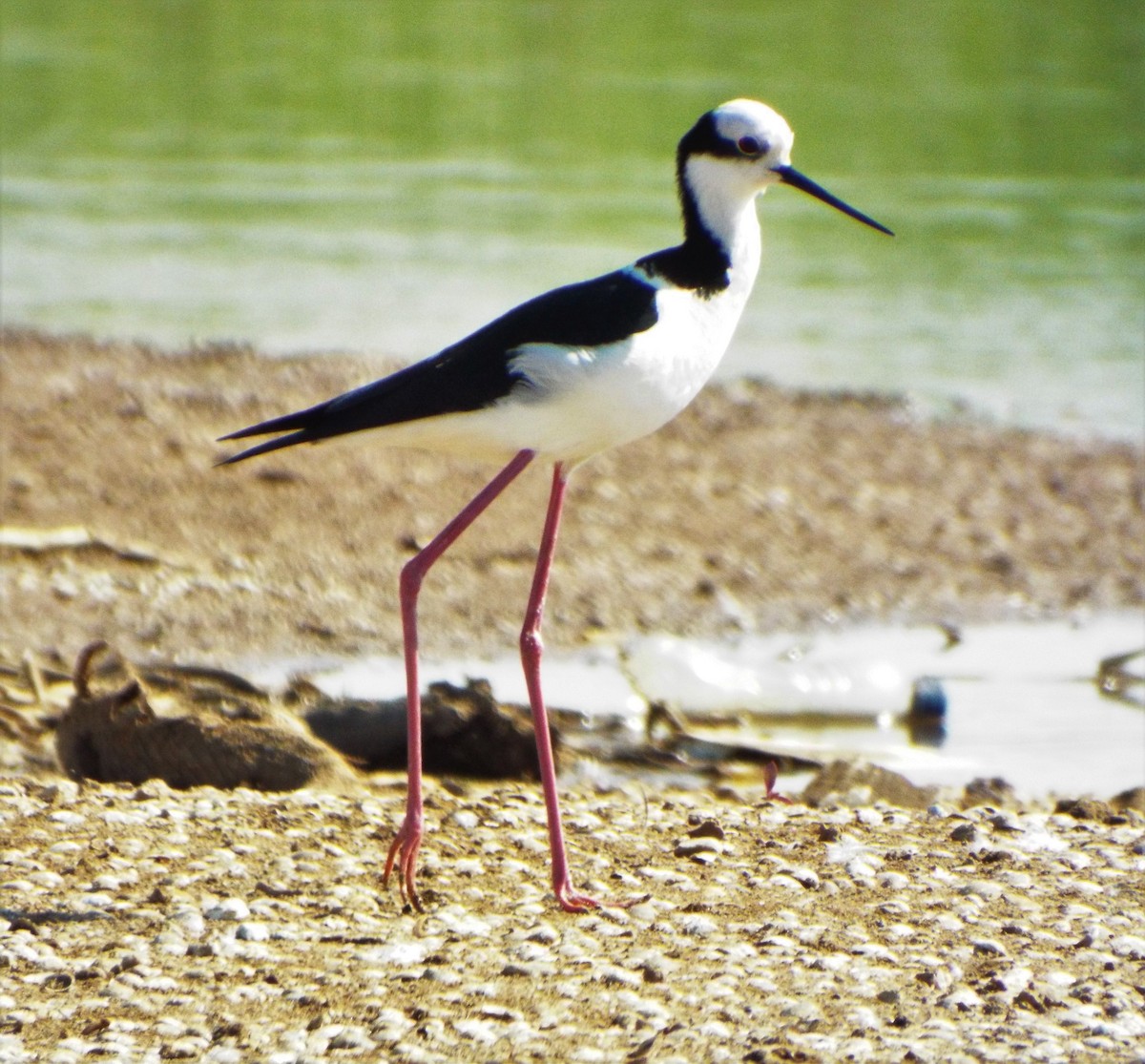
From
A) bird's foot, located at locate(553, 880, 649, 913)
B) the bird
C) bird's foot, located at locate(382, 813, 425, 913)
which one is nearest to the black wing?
the bird

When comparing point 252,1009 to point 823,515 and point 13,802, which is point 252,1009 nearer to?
point 13,802

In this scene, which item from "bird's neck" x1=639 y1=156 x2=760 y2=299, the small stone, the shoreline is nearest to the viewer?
the small stone

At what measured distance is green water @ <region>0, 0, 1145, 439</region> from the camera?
13500mm

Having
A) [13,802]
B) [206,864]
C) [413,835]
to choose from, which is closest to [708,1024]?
[413,835]

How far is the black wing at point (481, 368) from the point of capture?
191 inches

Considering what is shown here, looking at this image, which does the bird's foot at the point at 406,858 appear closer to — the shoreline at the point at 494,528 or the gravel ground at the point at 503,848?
the gravel ground at the point at 503,848

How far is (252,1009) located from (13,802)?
54.9 inches

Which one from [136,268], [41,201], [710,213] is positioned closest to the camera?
[710,213]

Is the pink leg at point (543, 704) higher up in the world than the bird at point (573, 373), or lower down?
lower down

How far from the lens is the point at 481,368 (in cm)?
490

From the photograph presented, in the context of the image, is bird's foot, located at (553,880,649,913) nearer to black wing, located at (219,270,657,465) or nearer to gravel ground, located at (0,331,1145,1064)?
gravel ground, located at (0,331,1145,1064)

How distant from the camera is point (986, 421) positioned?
38.5 ft

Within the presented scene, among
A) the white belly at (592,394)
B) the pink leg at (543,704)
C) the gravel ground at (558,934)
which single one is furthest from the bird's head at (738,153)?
the gravel ground at (558,934)

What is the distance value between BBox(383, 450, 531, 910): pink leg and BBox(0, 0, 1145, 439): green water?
707cm
